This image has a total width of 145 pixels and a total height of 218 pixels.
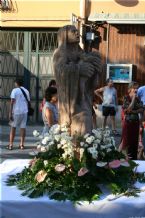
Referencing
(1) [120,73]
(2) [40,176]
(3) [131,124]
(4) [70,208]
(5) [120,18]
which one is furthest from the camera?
(1) [120,73]

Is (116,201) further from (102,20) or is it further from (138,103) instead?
(102,20)

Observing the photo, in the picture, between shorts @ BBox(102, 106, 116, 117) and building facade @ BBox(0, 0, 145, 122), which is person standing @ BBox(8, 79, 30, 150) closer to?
shorts @ BBox(102, 106, 116, 117)

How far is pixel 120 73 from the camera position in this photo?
→ 658 inches

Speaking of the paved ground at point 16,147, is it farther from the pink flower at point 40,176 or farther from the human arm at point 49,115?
the pink flower at point 40,176

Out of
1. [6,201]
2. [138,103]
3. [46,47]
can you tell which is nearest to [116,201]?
[6,201]

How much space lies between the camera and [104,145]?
4.96m

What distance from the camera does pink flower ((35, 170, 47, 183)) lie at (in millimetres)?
4818

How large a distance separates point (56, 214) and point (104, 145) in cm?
85

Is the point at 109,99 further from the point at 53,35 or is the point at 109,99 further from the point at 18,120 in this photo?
the point at 18,120

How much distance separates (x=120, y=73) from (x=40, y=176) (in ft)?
39.7

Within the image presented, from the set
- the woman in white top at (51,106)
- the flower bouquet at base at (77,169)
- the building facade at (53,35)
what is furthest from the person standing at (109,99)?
the flower bouquet at base at (77,169)

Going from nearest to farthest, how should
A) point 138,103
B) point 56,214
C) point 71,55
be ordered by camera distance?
point 56,214, point 71,55, point 138,103

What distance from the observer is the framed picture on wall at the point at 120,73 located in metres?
16.5

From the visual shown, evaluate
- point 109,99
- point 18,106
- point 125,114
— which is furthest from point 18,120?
point 109,99
